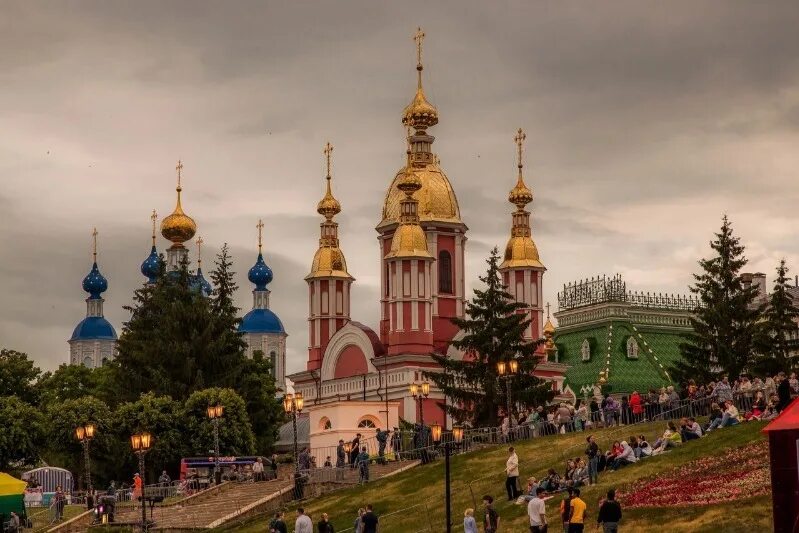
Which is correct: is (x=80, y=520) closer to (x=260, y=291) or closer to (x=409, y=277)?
(x=409, y=277)

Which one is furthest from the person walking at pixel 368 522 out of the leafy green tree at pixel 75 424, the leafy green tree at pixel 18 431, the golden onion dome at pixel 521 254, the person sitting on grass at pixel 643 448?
the golden onion dome at pixel 521 254

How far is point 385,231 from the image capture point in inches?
3295

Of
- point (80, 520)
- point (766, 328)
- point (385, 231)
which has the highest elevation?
point (385, 231)

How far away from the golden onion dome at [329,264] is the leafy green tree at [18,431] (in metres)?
20.2

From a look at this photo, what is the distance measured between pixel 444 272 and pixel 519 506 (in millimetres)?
43286

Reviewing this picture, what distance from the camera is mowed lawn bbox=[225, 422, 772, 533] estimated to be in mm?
35094

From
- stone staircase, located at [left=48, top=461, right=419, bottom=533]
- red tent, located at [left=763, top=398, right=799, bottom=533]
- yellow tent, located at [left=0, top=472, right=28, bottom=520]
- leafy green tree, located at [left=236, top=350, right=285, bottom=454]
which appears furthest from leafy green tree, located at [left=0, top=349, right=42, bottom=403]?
red tent, located at [left=763, top=398, right=799, bottom=533]

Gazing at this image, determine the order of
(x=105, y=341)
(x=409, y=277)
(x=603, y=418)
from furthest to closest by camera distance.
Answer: (x=105, y=341) < (x=409, y=277) < (x=603, y=418)

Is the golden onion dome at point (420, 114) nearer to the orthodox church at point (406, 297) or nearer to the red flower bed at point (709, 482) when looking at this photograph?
the orthodox church at point (406, 297)

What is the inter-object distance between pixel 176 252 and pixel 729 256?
1629 inches

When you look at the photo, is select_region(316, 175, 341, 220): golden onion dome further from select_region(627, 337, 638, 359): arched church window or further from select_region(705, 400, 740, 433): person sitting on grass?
select_region(705, 400, 740, 433): person sitting on grass

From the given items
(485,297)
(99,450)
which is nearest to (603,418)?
(485,297)

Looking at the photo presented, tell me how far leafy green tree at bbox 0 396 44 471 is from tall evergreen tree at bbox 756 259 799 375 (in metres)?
26.1

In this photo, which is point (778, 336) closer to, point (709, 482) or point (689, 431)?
point (689, 431)
